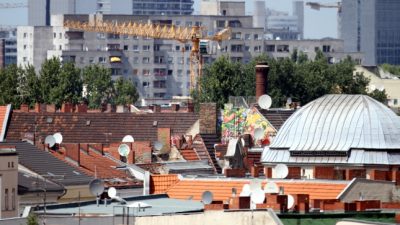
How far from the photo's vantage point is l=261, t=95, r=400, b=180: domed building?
250 feet

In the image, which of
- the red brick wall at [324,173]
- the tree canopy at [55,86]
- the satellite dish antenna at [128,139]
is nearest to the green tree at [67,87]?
the tree canopy at [55,86]

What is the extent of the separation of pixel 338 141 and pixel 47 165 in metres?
8.82

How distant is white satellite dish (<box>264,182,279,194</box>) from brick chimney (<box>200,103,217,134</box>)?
1365 inches

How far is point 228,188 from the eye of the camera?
230 feet

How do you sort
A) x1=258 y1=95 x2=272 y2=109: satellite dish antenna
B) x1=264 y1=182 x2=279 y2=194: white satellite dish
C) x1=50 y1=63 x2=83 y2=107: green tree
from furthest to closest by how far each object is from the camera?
x1=50 y1=63 x2=83 y2=107: green tree → x1=258 y1=95 x2=272 y2=109: satellite dish antenna → x1=264 y1=182 x2=279 y2=194: white satellite dish

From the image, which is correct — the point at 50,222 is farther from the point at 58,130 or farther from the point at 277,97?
the point at 277,97

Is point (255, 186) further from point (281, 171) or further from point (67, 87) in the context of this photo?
point (67, 87)

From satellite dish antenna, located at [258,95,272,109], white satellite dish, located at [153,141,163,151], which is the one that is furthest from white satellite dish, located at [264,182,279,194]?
satellite dish antenna, located at [258,95,272,109]

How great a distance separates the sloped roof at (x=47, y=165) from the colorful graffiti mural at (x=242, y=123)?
22.8 metres

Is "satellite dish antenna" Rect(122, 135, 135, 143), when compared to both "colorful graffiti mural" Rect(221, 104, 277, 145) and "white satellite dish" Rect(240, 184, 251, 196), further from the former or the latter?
"white satellite dish" Rect(240, 184, 251, 196)

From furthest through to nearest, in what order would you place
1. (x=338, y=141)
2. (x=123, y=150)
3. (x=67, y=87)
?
(x=67, y=87), (x=123, y=150), (x=338, y=141)

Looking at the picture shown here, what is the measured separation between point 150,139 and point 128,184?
79.2 ft

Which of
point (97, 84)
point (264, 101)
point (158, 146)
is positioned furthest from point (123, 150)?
point (97, 84)

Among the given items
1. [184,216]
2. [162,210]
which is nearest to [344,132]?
[162,210]
